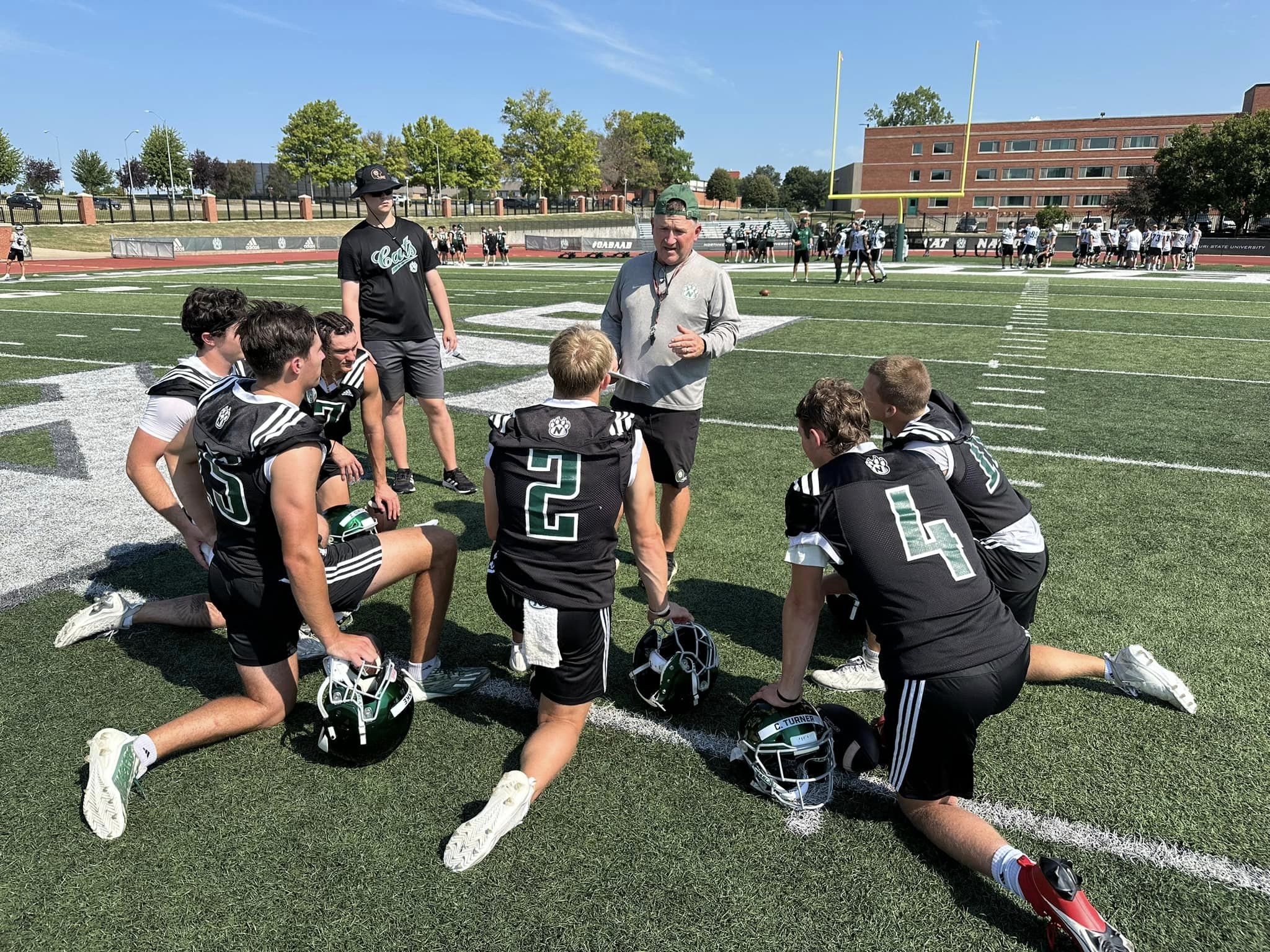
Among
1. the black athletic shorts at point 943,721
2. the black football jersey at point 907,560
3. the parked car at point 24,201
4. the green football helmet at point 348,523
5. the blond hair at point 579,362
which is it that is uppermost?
the parked car at point 24,201

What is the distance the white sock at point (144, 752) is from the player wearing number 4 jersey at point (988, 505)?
9.62 feet

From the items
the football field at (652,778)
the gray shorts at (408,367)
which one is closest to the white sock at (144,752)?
the football field at (652,778)

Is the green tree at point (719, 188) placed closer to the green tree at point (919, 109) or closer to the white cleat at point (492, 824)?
the green tree at point (919, 109)

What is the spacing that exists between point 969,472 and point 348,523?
282 centimetres

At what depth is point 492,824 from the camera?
2.63 metres

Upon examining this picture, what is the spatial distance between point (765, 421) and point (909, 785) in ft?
19.1

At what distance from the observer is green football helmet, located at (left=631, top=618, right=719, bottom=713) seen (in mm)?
3465

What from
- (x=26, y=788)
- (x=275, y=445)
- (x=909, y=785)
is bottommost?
(x=26, y=788)

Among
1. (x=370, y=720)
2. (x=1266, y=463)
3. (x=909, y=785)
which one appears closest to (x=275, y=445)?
(x=370, y=720)

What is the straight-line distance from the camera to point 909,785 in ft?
8.90

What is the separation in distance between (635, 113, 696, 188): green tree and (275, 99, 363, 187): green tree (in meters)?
59.2

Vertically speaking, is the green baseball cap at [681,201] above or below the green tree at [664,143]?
below

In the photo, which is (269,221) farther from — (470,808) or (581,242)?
(470,808)

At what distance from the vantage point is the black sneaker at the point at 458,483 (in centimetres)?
636
